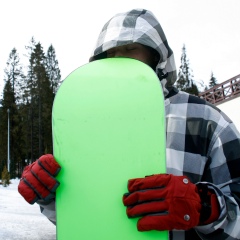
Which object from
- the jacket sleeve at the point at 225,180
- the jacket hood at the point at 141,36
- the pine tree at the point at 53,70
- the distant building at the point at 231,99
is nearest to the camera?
the jacket sleeve at the point at 225,180

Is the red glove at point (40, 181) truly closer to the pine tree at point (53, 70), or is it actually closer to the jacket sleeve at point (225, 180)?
the jacket sleeve at point (225, 180)

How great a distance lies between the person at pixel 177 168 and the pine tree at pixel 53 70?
3217 centimetres

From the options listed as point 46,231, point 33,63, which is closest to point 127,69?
point 46,231

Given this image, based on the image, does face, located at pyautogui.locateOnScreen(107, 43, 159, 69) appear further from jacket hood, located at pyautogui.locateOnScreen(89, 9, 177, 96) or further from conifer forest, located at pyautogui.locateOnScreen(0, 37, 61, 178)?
conifer forest, located at pyautogui.locateOnScreen(0, 37, 61, 178)

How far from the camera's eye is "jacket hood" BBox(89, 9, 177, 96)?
134cm

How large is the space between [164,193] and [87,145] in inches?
14.5

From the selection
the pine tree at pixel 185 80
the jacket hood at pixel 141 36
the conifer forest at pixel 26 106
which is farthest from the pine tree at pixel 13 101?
the jacket hood at pixel 141 36

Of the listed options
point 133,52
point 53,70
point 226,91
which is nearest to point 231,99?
point 226,91

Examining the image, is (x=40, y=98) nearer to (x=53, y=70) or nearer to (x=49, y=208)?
(x=53, y=70)

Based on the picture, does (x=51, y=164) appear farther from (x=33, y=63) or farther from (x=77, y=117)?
(x=33, y=63)

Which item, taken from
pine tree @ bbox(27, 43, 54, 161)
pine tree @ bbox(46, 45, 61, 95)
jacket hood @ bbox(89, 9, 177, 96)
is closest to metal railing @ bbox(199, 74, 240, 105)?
jacket hood @ bbox(89, 9, 177, 96)

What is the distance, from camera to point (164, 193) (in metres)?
0.91

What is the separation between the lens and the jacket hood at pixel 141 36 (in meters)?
1.34

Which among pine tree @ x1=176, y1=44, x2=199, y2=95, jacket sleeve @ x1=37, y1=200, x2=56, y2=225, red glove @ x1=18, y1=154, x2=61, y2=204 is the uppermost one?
pine tree @ x1=176, y1=44, x2=199, y2=95
